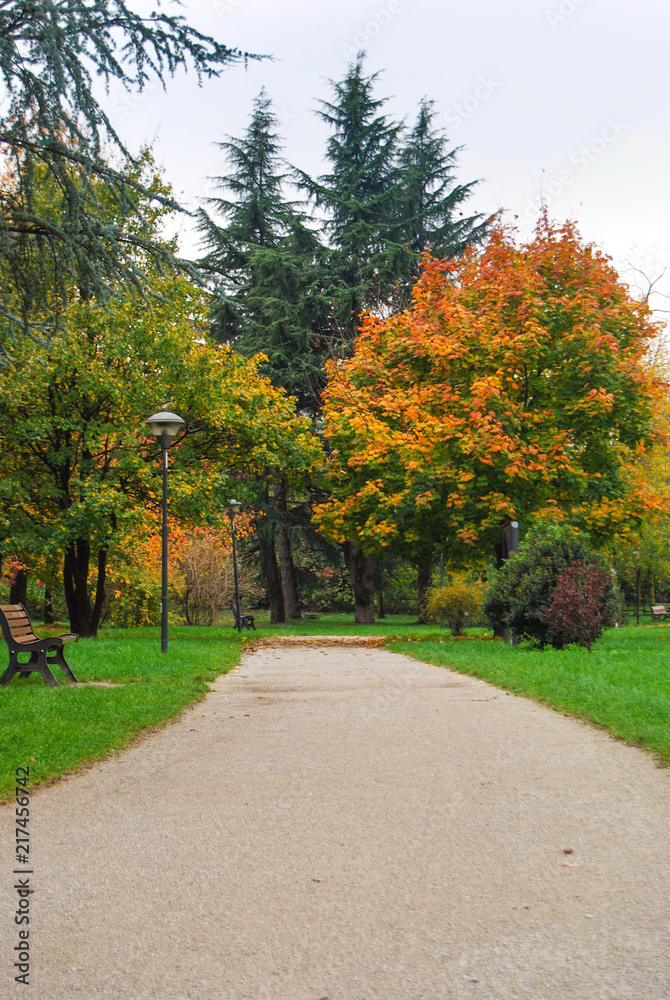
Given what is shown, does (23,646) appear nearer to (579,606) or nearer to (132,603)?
(579,606)

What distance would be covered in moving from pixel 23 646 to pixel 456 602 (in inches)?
552

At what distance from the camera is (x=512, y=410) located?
65.0 ft

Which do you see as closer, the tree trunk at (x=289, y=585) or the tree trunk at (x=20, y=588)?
the tree trunk at (x=20, y=588)

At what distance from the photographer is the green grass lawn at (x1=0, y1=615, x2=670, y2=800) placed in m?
6.61

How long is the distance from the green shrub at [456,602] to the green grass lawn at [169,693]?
18.4 ft

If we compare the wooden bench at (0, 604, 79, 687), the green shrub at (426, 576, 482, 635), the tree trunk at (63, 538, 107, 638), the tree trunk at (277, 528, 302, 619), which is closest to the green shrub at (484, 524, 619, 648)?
the green shrub at (426, 576, 482, 635)

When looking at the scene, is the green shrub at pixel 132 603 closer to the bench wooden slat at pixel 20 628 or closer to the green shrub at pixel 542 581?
the green shrub at pixel 542 581

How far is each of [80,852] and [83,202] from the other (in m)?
5.61

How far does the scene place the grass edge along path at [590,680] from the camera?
749 cm

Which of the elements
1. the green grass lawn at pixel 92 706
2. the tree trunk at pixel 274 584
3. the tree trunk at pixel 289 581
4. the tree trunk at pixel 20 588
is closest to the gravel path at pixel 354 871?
the green grass lawn at pixel 92 706

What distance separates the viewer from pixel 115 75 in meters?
7.31

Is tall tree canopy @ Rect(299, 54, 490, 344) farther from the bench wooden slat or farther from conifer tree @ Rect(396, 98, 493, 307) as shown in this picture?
the bench wooden slat

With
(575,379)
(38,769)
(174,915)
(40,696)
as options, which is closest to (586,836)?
(174,915)

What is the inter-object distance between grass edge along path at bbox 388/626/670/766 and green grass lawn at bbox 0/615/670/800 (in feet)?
0.04
